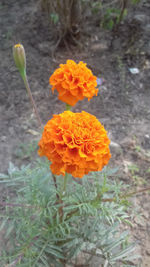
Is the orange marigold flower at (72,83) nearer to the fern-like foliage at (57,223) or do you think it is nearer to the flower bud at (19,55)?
the flower bud at (19,55)

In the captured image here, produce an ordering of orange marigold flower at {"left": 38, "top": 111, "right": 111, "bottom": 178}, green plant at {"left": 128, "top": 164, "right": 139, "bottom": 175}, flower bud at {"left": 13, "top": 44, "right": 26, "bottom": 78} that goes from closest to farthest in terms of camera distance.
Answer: orange marigold flower at {"left": 38, "top": 111, "right": 111, "bottom": 178}
flower bud at {"left": 13, "top": 44, "right": 26, "bottom": 78}
green plant at {"left": 128, "top": 164, "right": 139, "bottom": 175}

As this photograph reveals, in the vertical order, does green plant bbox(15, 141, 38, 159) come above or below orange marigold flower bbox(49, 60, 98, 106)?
below

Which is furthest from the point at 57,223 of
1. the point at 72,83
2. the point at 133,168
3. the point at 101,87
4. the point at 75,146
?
the point at 101,87

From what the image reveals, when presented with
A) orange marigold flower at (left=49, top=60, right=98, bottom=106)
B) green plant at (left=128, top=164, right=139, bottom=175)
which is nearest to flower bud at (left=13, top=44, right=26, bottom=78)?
orange marigold flower at (left=49, top=60, right=98, bottom=106)

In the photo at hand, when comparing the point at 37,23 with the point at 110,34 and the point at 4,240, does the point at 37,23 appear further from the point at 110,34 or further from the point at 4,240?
the point at 4,240

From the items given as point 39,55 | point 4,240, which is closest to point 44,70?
point 39,55

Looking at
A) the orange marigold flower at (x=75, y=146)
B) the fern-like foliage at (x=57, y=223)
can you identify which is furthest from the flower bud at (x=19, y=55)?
the fern-like foliage at (x=57, y=223)

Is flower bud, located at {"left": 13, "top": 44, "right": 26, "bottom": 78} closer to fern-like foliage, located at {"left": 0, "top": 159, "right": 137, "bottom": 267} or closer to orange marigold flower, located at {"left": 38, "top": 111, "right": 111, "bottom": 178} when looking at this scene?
orange marigold flower, located at {"left": 38, "top": 111, "right": 111, "bottom": 178}
